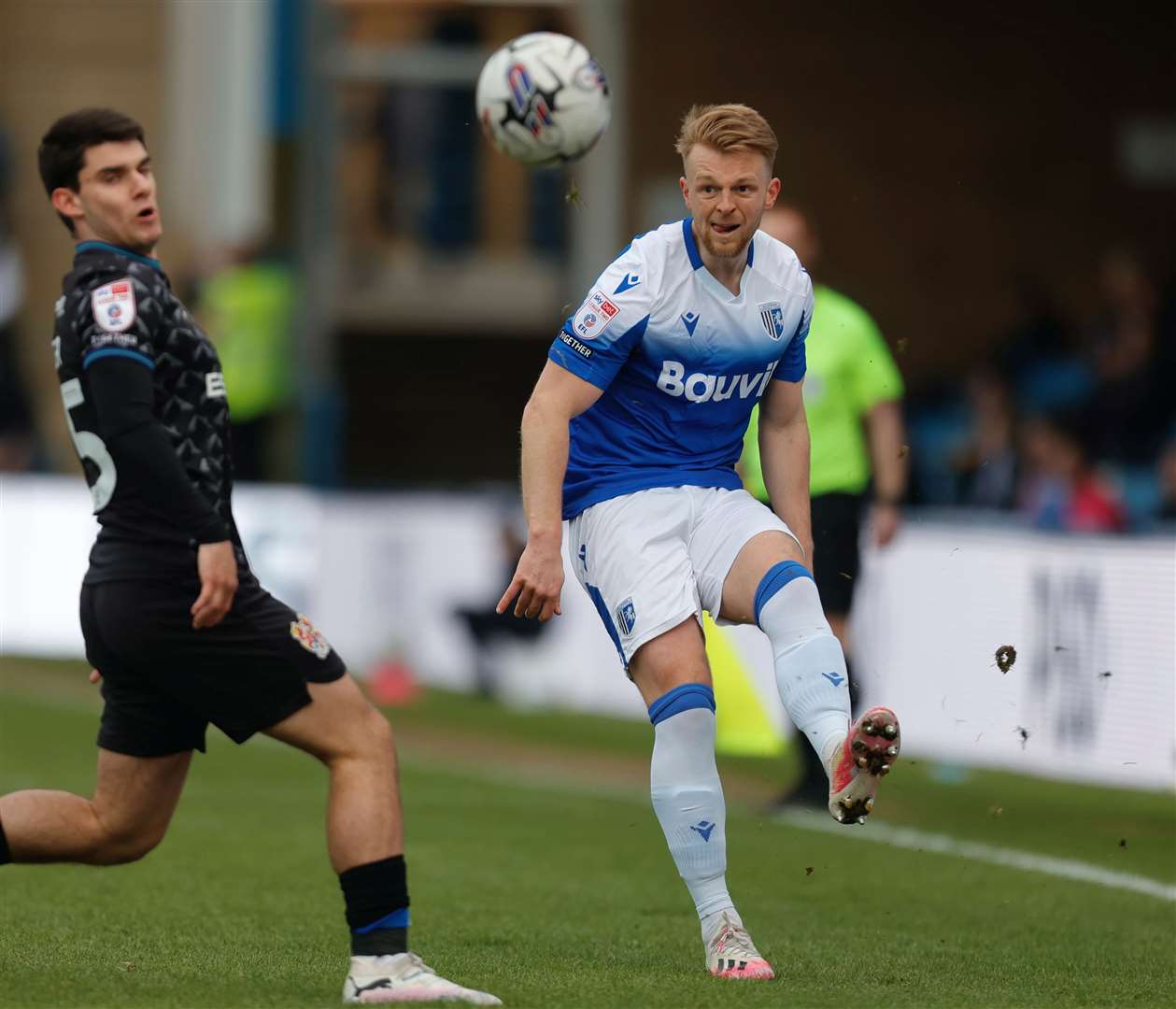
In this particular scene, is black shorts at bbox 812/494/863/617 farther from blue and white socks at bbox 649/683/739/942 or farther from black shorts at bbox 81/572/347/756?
black shorts at bbox 81/572/347/756

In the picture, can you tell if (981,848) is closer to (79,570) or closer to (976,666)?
(976,666)

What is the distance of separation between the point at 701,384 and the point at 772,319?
0.79ft

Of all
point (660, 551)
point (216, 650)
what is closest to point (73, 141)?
point (216, 650)

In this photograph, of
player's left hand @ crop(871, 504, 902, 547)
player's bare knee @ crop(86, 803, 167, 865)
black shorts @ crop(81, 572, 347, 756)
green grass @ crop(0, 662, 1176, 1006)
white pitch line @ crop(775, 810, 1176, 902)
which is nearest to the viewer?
black shorts @ crop(81, 572, 347, 756)

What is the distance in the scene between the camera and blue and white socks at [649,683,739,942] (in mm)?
5613

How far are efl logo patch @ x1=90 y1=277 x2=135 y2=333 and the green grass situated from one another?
1.48 meters

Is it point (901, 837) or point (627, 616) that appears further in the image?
point (901, 837)

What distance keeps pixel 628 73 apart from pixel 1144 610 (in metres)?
12.9

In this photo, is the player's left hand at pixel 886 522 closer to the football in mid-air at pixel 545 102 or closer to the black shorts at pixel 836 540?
the black shorts at pixel 836 540

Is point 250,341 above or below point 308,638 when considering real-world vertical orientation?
below

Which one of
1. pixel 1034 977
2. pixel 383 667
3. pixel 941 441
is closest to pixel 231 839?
pixel 1034 977

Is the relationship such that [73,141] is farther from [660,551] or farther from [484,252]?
[484,252]

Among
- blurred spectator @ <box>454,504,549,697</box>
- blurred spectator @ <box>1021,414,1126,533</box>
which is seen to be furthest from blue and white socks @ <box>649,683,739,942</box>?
blurred spectator @ <box>454,504,549,697</box>

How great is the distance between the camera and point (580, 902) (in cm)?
720
